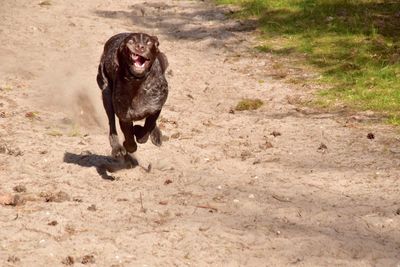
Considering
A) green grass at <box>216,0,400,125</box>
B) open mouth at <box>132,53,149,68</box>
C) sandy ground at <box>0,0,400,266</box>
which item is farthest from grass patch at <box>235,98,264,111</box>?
open mouth at <box>132,53,149,68</box>

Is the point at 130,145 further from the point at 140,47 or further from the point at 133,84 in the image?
the point at 140,47

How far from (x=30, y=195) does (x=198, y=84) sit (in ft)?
18.8

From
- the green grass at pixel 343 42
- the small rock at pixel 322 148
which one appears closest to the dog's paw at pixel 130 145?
Result: the small rock at pixel 322 148

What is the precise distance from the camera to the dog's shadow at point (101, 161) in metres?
8.91

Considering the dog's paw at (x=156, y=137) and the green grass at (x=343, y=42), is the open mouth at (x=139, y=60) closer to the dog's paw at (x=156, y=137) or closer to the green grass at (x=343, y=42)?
the dog's paw at (x=156, y=137)

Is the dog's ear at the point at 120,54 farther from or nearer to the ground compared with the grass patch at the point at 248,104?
farther from the ground

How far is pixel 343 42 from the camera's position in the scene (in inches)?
593

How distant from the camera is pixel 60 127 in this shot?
33.9 feet

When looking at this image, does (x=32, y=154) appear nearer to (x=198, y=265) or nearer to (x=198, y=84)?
(x=198, y=265)

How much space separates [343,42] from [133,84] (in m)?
7.82

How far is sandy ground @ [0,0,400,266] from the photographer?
21.9 feet

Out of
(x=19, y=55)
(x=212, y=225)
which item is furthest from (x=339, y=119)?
(x=19, y=55)

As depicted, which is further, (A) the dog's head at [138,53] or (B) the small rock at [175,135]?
(B) the small rock at [175,135]

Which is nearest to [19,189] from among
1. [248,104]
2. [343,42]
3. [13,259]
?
[13,259]
